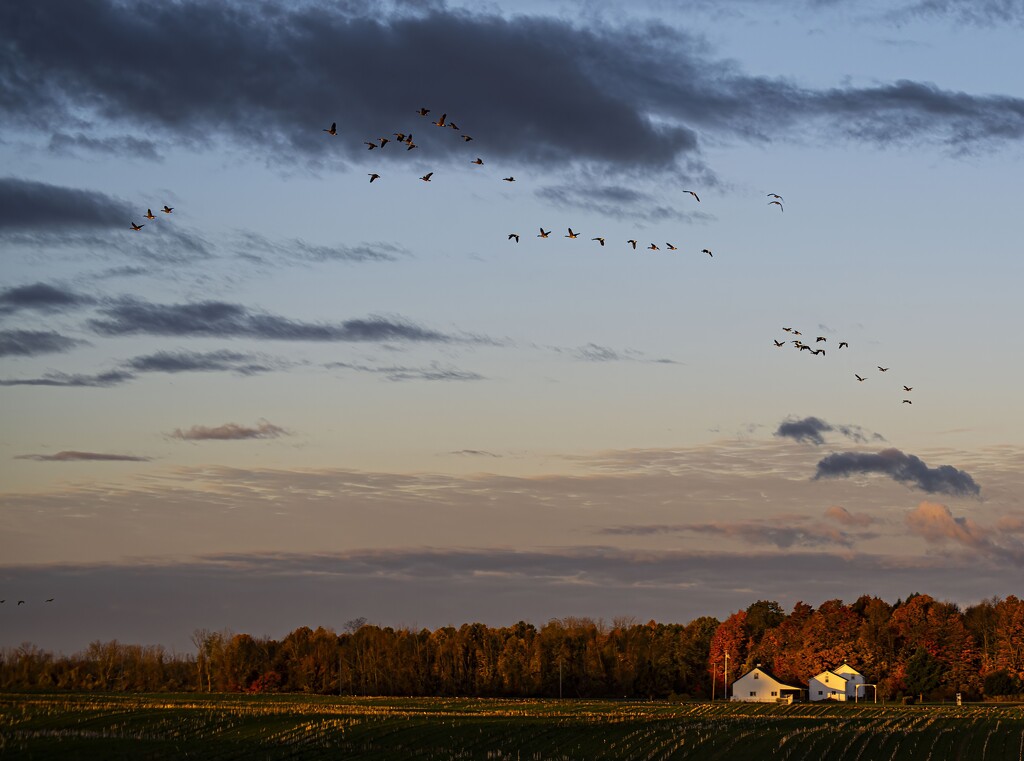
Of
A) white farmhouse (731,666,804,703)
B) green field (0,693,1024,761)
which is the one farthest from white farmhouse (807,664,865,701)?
green field (0,693,1024,761)

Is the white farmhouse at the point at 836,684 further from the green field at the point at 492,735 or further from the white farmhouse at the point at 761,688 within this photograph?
the green field at the point at 492,735

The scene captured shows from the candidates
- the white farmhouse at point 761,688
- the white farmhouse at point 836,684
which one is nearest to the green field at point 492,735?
the white farmhouse at point 836,684

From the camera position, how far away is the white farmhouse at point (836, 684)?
171500mm

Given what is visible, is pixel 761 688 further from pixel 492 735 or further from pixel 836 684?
pixel 492 735

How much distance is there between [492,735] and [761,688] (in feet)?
298

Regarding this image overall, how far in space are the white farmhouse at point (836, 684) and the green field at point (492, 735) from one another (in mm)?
48283

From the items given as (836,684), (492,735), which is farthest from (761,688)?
(492,735)

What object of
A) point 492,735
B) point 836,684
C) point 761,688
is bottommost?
point 761,688

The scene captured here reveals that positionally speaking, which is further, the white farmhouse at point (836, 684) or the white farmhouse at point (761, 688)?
the white farmhouse at point (761, 688)

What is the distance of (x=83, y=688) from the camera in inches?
7411

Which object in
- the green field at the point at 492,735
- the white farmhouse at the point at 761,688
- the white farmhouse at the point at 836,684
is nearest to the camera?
the green field at the point at 492,735

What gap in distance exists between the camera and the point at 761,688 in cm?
17475

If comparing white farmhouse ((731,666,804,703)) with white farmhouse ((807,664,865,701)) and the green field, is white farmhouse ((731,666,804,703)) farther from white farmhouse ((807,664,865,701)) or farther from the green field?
the green field

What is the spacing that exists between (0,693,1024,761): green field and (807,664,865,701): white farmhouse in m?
48.3
